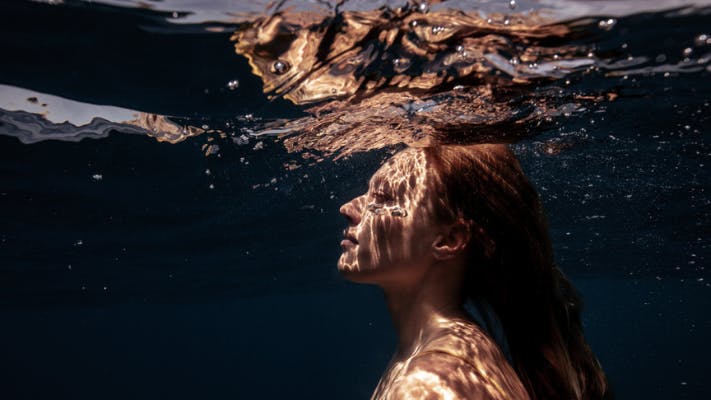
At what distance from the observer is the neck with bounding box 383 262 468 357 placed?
3.19 m

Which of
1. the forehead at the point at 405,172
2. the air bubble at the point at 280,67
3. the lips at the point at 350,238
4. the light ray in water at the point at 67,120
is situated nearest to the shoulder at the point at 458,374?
the lips at the point at 350,238

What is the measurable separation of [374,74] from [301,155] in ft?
16.4

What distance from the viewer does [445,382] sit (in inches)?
80.7

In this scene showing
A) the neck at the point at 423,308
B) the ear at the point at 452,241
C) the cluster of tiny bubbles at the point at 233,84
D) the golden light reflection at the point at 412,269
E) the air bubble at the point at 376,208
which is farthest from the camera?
the cluster of tiny bubbles at the point at 233,84

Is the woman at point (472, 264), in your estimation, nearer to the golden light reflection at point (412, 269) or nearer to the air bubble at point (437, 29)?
the golden light reflection at point (412, 269)

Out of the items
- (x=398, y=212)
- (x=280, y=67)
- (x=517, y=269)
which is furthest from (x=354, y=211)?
(x=280, y=67)

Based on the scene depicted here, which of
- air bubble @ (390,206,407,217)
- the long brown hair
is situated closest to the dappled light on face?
the long brown hair

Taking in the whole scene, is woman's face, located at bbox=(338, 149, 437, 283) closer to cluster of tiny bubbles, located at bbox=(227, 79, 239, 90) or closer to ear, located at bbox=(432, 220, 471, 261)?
ear, located at bbox=(432, 220, 471, 261)

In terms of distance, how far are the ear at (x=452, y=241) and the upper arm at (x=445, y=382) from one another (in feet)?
3.88

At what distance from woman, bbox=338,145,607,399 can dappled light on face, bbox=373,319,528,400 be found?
0.79ft

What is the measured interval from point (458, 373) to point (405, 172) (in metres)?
1.96

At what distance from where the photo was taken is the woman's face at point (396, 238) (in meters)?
3.40

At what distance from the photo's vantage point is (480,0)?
183 inches

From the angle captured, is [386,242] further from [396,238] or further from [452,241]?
[452,241]
